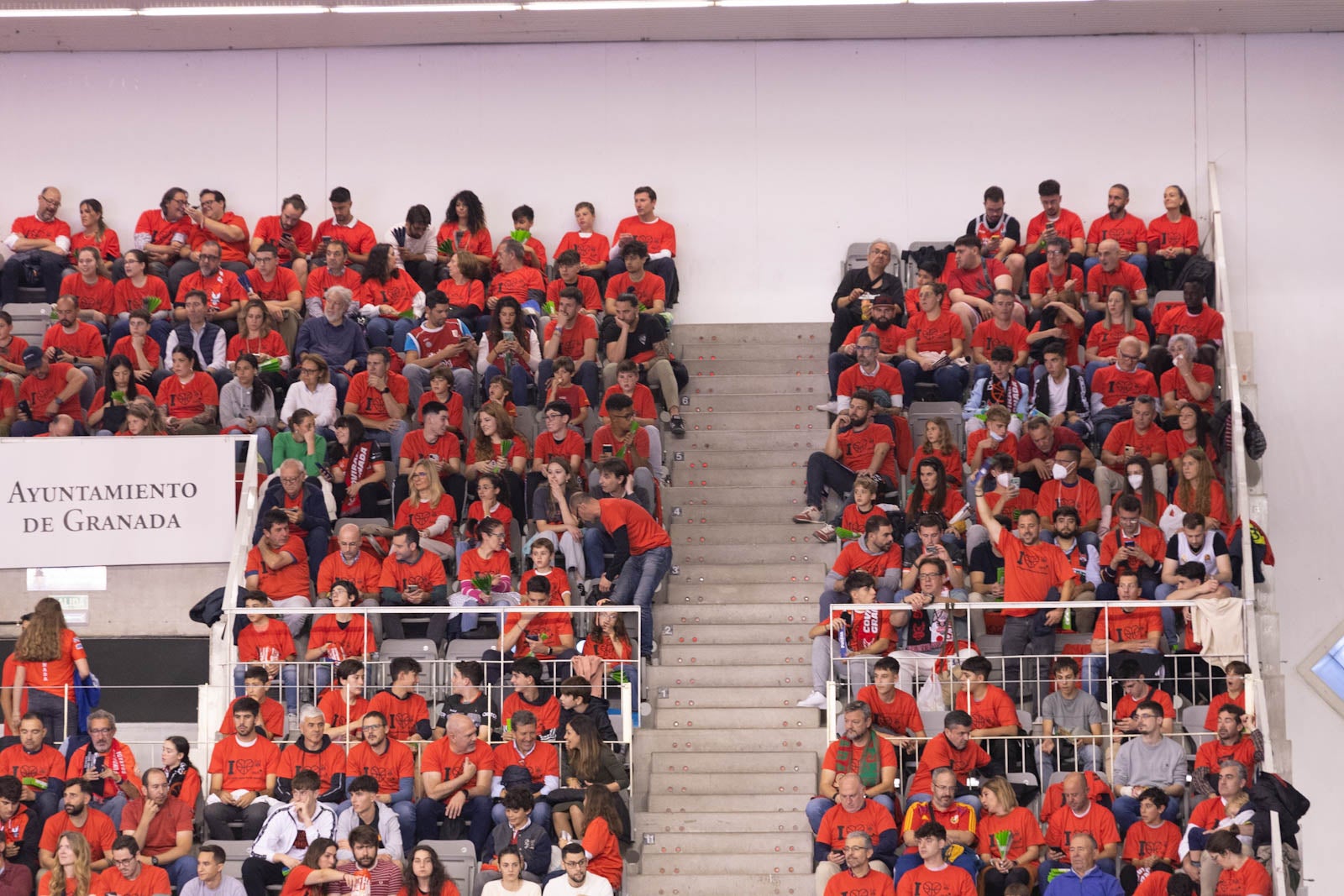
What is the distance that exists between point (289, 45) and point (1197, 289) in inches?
326

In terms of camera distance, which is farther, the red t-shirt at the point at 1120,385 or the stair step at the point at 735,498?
the red t-shirt at the point at 1120,385

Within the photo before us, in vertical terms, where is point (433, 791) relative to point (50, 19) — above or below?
below

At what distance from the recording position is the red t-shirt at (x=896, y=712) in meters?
11.3

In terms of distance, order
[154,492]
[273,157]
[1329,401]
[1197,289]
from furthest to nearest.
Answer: [273,157], [1329,401], [1197,289], [154,492]

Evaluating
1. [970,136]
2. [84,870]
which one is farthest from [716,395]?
[84,870]

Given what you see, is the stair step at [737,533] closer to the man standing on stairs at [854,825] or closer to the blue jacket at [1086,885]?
the man standing on stairs at [854,825]

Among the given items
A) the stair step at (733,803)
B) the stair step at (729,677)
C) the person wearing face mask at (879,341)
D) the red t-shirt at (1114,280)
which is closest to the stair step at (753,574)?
the stair step at (729,677)

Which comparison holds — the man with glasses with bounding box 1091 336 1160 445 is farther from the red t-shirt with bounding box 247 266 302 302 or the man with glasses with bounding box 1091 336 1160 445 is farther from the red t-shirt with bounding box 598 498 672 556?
the red t-shirt with bounding box 247 266 302 302

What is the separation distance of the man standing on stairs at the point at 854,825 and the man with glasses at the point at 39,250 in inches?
340

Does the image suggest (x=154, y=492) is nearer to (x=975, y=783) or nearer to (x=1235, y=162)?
(x=975, y=783)

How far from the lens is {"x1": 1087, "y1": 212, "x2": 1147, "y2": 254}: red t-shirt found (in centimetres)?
1552

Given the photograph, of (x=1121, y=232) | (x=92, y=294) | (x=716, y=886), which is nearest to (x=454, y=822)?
(x=716, y=886)

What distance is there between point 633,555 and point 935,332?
3592 millimetres

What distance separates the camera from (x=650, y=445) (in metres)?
13.4
